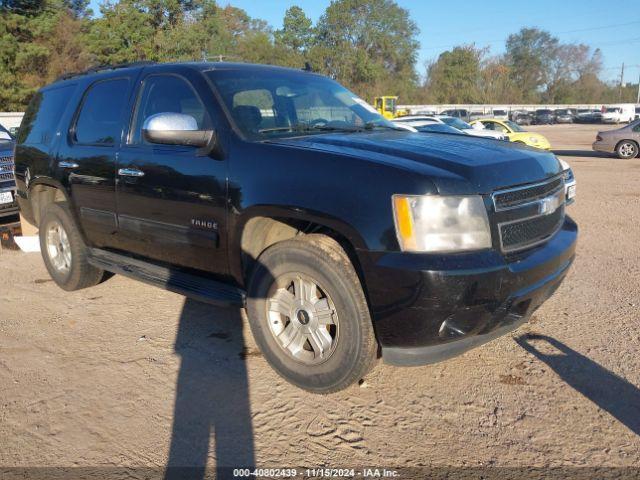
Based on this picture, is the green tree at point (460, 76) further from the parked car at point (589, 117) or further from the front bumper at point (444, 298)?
the front bumper at point (444, 298)

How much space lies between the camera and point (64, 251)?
16.8 ft

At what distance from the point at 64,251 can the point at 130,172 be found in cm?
167

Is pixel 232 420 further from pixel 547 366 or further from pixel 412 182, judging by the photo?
pixel 547 366

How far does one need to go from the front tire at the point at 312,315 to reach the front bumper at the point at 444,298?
0.14m

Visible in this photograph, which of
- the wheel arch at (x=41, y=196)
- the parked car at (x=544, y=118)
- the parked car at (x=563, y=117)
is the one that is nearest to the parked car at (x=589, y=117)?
the parked car at (x=563, y=117)

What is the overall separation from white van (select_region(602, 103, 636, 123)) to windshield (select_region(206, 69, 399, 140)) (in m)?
60.3

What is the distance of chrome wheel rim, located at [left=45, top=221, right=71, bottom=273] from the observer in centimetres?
504

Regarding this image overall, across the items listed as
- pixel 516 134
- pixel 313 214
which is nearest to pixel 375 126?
pixel 313 214

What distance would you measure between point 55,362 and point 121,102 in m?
2.02

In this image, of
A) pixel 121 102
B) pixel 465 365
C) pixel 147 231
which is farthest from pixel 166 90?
pixel 465 365

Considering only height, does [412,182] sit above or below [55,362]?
above

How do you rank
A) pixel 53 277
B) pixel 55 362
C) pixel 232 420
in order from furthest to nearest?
pixel 53 277, pixel 55 362, pixel 232 420

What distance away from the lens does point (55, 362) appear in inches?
145

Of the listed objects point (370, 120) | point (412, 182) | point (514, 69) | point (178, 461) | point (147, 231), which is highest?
point (514, 69)
